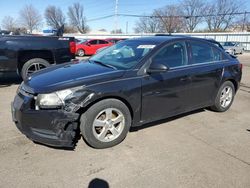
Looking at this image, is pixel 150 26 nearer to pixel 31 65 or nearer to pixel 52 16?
pixel 52 16

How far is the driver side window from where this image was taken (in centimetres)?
418

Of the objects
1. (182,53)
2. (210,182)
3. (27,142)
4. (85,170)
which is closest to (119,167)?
(85,170)

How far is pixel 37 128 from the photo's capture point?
3361 millimetres

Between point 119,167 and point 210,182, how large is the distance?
1.09 metres

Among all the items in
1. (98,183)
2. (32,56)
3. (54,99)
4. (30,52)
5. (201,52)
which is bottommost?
(98,183)

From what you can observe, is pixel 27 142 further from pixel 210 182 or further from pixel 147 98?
pixel 210 182

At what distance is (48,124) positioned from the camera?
3297 mm

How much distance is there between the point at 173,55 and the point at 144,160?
192 cm

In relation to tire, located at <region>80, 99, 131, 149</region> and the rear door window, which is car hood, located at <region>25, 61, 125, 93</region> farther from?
the rear door window

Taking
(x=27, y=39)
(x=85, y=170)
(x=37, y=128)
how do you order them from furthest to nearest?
(x=27, y=39) < (x=37, y=128) < (x=85, y=170)

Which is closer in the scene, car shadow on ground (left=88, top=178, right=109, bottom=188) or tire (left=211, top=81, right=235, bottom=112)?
car shadow on ground (left=88, top=178, right=109, bottom=188)

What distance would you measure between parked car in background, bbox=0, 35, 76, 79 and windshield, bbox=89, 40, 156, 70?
305 centimetres

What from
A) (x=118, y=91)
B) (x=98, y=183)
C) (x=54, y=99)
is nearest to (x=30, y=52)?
(x=54, y=99)

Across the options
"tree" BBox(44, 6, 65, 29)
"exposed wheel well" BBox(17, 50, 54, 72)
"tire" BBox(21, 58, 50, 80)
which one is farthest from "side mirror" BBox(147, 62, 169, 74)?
"tree" BBox(44, 6, 65, 29)
